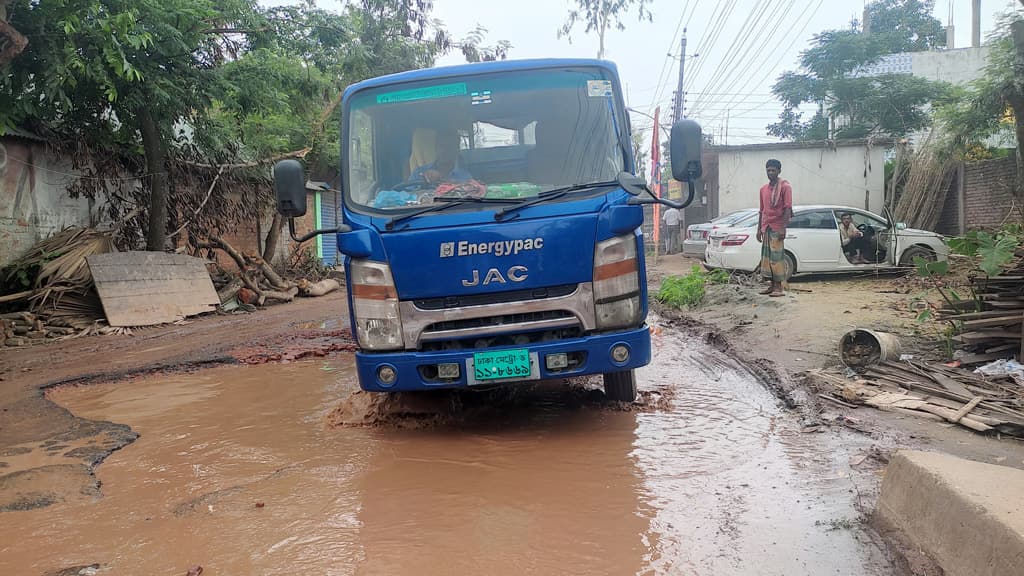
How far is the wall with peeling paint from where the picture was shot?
1043cm

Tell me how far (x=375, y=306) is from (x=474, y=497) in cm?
137

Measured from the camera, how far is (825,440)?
4324 millimetres

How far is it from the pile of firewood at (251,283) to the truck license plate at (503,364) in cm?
979

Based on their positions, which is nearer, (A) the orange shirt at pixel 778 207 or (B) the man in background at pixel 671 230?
(A) the orange shirt at pixel 778 207

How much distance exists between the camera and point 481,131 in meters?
4.86

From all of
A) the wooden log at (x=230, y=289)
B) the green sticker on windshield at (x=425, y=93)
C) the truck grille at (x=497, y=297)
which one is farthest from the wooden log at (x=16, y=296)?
the truck grille at (x=497, y=297)

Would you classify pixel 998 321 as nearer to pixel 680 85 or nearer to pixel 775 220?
pixel 775 220

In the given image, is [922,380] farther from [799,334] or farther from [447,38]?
[447,38]

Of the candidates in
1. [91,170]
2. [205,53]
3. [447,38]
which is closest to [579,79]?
[205,53]

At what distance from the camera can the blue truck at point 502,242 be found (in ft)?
13.9

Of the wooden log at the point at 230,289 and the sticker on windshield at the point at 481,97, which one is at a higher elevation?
the sticker on windshield at the point at 481,97

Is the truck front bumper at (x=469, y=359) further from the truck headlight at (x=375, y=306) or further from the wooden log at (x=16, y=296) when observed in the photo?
the wooden log at (x=16, y=296)

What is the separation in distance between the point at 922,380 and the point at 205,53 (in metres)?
11.2

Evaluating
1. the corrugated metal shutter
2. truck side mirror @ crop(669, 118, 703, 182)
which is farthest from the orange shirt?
the corrugated metal shutter
